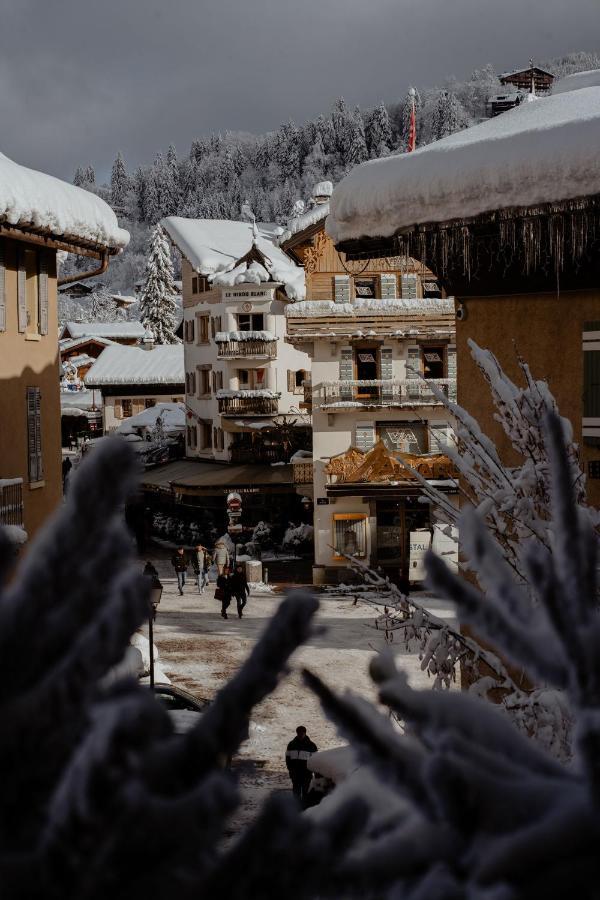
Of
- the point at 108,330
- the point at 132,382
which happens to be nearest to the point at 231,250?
the point at 132,382

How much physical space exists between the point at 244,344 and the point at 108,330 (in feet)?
148

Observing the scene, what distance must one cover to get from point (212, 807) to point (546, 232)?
34.5 ft

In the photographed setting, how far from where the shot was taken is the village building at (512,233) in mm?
10617

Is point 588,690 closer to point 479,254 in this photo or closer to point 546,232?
point 546,232

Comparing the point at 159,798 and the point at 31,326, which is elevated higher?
the point at 31,326

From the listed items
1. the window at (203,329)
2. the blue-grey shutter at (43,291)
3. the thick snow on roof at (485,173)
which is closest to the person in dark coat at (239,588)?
the blue-grey shutter at (43,291)

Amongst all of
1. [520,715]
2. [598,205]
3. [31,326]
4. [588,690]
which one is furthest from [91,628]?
[31,326]

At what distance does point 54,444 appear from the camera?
2009cm

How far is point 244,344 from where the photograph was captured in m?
42.7

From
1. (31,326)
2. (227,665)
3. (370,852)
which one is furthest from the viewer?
(227,665)

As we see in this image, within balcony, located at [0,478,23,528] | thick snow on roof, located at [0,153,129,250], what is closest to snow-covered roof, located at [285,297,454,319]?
thick snow on roof, located at [0,153,129,250]

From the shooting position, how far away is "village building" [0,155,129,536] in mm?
16734

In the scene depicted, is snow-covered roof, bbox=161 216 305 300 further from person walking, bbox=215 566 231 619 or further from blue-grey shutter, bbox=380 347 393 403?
person walking, bbox=215 566 231 619

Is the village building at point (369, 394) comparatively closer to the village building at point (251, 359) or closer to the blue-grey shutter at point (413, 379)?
the blue-grey shutter at point (413, 379)
